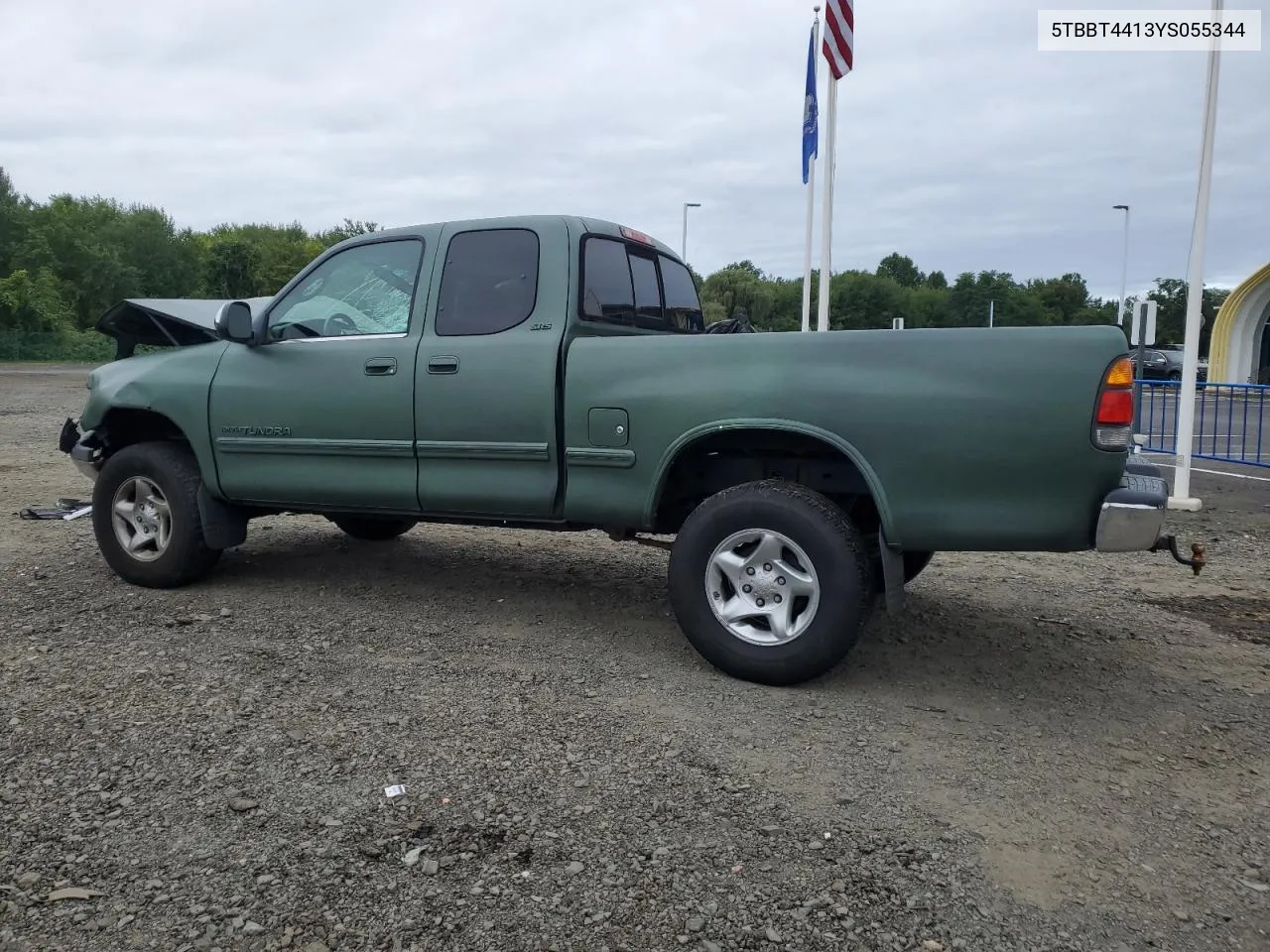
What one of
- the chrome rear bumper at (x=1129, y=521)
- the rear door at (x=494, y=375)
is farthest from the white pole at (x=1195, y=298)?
the rear door at (x=494, y=375)

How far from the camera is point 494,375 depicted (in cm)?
454

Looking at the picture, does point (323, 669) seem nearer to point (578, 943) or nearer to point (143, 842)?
point (143, 842)

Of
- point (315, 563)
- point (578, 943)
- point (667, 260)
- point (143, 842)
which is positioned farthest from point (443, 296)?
point (578, 943)

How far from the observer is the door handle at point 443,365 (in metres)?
4.64

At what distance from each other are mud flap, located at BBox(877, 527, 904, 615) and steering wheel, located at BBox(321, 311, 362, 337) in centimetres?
286

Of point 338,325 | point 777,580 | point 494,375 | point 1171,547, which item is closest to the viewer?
point 1171,547

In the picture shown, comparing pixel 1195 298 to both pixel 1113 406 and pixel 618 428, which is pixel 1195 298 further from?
pixel 618 428

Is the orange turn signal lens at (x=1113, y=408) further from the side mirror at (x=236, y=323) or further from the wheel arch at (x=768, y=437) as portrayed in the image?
the side mirror at (x=236, y=323)

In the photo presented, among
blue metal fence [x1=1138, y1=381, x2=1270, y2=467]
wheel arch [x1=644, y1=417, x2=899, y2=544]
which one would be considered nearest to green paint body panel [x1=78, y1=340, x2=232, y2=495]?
wheel arch [x1=644, y1=417, x2=899, y2=544]

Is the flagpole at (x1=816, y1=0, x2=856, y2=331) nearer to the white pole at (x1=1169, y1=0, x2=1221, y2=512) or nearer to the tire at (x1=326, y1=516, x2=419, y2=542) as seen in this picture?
the white pole at (x1=1169, y1=0, x2=1221, y2=512)

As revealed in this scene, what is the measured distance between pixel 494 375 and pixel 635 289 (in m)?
1.03

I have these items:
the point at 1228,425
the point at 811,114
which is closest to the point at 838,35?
the point at 811,114

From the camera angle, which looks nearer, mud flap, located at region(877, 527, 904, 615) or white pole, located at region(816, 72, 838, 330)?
mud flap, located at region(877, 527, 904, 615)

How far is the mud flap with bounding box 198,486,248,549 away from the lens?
17.4 feet
